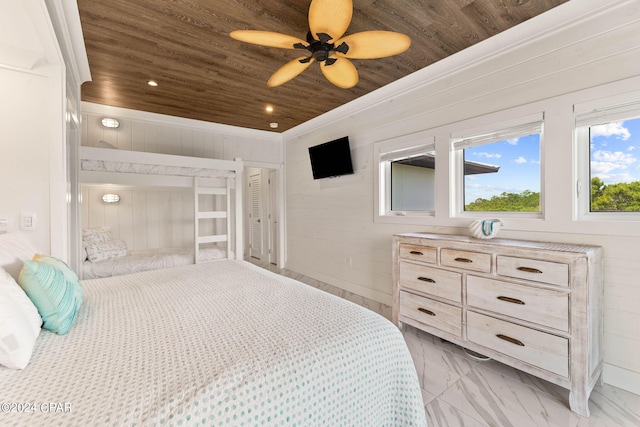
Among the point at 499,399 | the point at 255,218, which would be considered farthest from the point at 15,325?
the point at 255,218

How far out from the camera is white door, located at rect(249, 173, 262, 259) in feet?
19.0

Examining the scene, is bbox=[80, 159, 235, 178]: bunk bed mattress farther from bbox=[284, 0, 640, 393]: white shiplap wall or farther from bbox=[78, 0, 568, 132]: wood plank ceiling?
bbox=[284, 0, 640, 393]: white shiplap wall

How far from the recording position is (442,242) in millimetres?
2180

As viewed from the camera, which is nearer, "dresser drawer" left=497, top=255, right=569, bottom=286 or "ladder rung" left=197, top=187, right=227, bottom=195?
"dresser drawer" left=497, top=255, right=569, bottom=286

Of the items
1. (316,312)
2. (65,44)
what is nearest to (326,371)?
(316,312)

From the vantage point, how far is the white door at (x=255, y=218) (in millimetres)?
5801

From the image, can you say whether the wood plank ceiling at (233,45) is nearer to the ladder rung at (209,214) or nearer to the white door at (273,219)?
the ladder rung at (209,214)

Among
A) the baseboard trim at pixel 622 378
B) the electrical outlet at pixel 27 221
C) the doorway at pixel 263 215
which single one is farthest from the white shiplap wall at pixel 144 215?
the baseboard trim at pixel 622 378

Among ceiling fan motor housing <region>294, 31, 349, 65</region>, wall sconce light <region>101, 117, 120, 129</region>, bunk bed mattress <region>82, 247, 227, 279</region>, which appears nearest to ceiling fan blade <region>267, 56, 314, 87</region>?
ceiling fan motor housing <region>294, 31, 349, 65</region>

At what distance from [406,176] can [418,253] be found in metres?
1.17

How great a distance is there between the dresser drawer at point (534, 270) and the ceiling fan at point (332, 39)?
1.55 metres

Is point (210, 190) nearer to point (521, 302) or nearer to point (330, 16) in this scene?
point (330, 16)

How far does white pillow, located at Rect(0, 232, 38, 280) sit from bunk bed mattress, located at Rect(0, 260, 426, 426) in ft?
1.09

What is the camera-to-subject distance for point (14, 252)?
124 centimetres
